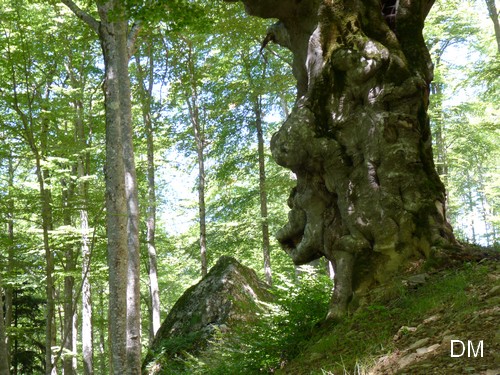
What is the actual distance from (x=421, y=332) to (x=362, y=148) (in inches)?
91.0

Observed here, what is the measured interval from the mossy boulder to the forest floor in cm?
373

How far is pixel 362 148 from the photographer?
5.02 m

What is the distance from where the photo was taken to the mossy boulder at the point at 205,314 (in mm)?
8117

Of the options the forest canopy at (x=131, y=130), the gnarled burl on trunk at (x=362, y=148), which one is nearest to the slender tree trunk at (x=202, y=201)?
the forest canopy at (x=131, y=130)

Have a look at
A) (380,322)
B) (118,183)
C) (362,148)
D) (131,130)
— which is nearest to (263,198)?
(131,130)

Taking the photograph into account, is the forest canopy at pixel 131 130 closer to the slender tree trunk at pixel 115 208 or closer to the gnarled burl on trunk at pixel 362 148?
the slender tree trunk at pixel 115 208

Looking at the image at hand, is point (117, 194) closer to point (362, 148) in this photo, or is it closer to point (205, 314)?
point (362, 148)

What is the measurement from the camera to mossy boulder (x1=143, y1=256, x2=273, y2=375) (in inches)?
320

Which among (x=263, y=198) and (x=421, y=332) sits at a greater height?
(x=263, y=198)

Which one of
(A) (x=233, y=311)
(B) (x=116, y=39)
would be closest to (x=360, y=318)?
(A) (x=233, y=311)

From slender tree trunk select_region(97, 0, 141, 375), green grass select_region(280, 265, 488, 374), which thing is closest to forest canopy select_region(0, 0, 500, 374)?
slender tree trunk select_region(97, 0, 141, 375)

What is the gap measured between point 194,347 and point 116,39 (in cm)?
548

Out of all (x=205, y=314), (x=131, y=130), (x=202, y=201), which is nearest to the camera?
(x=131, y=130)

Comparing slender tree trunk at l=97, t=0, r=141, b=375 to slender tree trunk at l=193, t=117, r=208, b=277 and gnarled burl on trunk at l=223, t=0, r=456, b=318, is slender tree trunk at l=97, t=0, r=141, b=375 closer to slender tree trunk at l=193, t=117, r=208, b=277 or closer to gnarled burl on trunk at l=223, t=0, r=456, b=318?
gnarled burl on trunk at l=223, t=0, r=456, b=318
